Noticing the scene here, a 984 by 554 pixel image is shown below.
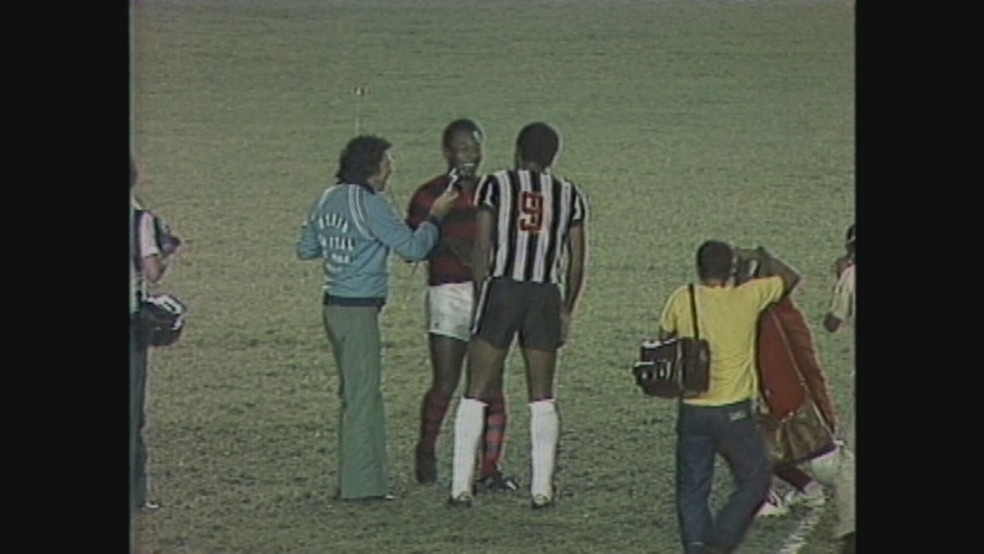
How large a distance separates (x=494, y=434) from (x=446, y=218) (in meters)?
0.64

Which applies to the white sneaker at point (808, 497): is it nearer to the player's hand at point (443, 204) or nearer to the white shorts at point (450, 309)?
the white shorts at point (450, 309)

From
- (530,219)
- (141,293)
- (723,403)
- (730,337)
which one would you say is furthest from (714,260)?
(141,293)

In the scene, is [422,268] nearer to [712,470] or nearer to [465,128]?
[465,128]

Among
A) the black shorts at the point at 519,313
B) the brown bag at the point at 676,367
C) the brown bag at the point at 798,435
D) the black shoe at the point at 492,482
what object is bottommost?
the black shoe at the point at 492,482

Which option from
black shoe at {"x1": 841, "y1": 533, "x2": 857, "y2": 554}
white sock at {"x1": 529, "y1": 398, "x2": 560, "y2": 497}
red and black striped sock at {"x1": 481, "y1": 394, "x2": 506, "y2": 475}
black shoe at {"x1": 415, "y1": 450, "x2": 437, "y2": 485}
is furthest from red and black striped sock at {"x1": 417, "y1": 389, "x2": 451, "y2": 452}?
black shoe at {"x1": 841, "y1": 533, "x2": 857, "y2": 554}

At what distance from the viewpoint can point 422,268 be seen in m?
8.77

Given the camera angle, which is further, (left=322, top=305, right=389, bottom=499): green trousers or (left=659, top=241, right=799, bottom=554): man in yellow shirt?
(left=322, top=305, right=389, bottom=499): green trousers

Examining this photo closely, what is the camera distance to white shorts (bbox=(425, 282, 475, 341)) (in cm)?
876

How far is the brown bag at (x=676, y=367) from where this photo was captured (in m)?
8.66

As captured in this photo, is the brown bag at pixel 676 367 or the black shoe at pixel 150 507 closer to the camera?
the brown bag at pixel 676 367

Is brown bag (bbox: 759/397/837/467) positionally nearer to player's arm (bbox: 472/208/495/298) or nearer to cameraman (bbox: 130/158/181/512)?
player's arm (bbox: 472/208/495/298)

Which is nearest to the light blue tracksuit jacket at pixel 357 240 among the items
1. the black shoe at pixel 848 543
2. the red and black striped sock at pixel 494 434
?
the red and black striped sock at pixel 494 434

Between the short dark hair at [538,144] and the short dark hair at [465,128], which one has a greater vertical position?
the short dark hair at [465,128]

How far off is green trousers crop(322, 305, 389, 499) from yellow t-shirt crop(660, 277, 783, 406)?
89 cm
